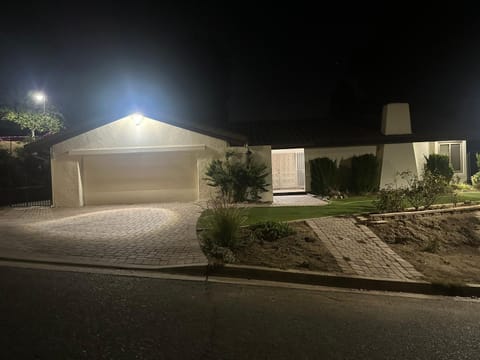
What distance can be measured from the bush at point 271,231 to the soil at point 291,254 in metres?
0.12

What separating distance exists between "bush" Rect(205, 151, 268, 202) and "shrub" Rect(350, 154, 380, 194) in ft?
12.9

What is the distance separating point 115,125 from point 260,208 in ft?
20.9

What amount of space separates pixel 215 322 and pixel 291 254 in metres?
2.75

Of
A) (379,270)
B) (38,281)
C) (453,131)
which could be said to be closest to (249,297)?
(379,270)

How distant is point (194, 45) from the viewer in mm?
25203

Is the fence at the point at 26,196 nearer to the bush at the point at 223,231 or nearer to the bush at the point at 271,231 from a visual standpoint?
the bush at the point at 223,231

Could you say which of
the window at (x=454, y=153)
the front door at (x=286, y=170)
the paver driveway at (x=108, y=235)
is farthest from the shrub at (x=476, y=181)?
the paver driveway at (x=108, y=235)

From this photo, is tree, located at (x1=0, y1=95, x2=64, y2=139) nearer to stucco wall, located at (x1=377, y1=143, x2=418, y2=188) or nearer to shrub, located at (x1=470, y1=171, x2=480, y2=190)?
stucco wall, located at (x1=377, y1=143, x2=418, y2=188)

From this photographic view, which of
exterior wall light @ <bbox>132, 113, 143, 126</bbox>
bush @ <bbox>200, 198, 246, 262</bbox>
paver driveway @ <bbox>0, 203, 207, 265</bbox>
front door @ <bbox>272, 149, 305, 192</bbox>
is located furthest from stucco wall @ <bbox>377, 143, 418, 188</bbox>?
bush @ <bbox>200, 198, 246, 262</bbox>

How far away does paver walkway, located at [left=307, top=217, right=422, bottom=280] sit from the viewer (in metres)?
5.88

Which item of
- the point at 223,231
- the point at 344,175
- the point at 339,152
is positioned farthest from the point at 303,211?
the point at 339,152

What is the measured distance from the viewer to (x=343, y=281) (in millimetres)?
5512

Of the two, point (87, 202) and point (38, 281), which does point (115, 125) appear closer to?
point (87, 202)

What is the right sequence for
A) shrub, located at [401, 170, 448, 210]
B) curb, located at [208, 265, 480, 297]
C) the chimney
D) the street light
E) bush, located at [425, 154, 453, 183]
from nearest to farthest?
curb, located at [208, 265, 480, 297]
shrub, located at [401, 170, 448, 210]
bush, located at [425, 154, 453, 183]
the chimney
the street light
